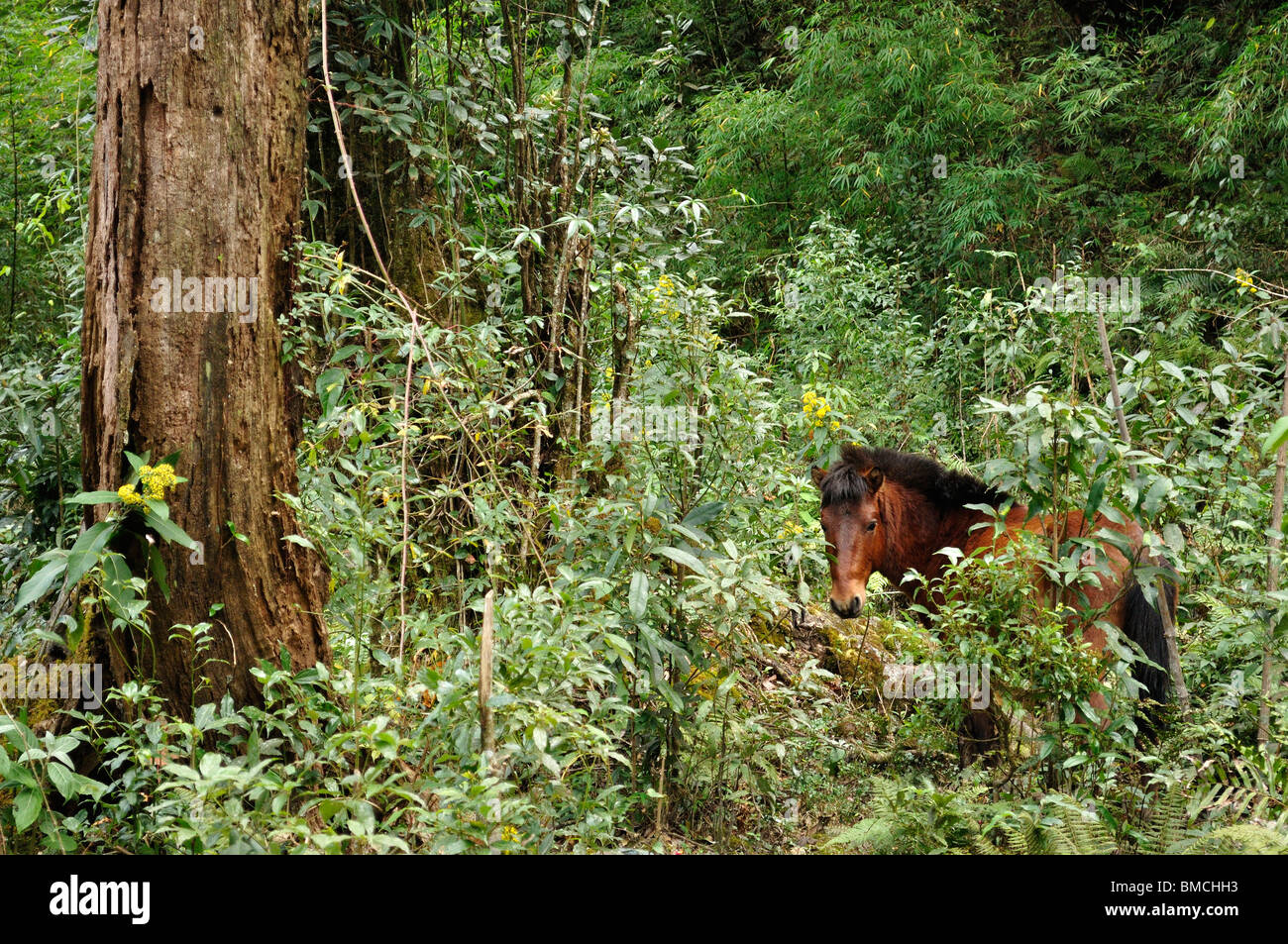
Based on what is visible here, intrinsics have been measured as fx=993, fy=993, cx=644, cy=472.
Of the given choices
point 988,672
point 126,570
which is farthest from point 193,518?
point 988,672

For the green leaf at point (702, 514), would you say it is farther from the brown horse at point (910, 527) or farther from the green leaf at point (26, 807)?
the green leaf at point (26, 807)

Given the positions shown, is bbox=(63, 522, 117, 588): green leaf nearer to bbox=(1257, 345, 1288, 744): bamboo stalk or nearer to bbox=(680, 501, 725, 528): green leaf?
bbox=(680, 501, 725, 528): green leaf

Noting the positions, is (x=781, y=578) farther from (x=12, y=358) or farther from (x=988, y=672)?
(x=12, y=358)

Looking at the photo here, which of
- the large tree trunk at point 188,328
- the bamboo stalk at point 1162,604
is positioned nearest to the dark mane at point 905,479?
the bamboo stalk at point 1162,604

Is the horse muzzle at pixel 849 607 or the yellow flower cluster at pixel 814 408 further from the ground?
the yellow flower cluster at pixel 814 408

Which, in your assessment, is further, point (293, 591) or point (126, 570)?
point (293, 591)

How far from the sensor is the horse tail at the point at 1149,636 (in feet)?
12.6

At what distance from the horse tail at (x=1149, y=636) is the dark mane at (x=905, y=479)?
81 centimetres

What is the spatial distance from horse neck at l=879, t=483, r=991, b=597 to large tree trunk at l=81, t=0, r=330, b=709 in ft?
9.45

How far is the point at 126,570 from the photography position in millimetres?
2740

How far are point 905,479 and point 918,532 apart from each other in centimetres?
26

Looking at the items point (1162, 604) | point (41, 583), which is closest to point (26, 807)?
point (41, 583)

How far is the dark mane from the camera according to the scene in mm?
4578
